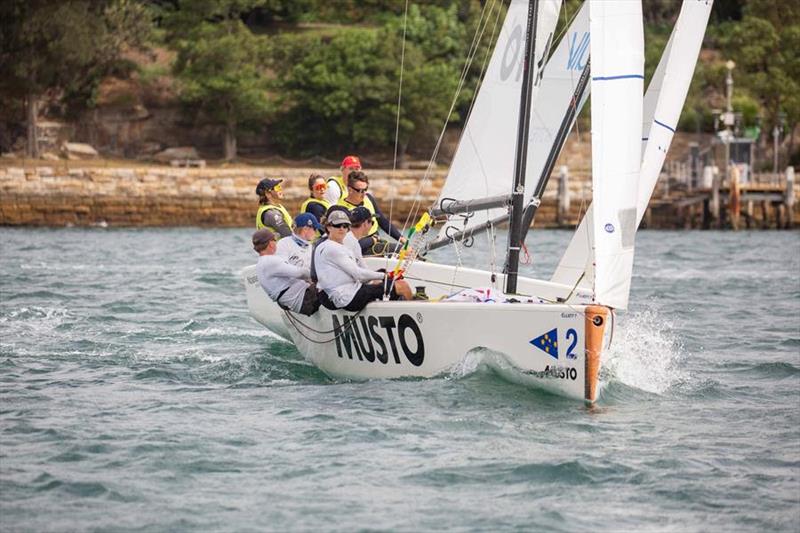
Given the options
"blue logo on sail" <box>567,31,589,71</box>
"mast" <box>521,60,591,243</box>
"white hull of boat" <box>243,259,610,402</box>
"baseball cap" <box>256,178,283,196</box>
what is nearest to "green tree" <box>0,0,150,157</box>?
"baseball cap" <box>256,178,283,196</box>

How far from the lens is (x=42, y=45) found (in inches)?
1901

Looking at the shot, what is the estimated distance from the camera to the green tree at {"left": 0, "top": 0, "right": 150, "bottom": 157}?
4750 centimetres

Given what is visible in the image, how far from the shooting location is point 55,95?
52.0 meters

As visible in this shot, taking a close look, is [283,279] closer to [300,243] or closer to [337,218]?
[300,243]

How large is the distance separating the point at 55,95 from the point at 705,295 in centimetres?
3576

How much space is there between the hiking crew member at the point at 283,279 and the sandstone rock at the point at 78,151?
37721mm

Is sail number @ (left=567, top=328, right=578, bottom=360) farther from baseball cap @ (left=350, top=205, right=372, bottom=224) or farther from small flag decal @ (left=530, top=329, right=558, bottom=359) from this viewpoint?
baseball cap @ (left=350, top=205, right=372, bottom=224)

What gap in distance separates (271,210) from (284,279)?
6.32 ft

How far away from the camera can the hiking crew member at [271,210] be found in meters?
14.4

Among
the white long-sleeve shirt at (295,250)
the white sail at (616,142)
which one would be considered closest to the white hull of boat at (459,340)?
the white sail at (616,142)

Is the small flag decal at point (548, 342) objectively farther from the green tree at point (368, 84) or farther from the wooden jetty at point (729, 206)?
the green tree at point (368, 84)

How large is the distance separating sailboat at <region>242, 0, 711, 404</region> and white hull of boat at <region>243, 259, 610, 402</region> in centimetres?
1

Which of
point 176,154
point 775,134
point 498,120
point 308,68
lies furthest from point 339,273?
point 308,68

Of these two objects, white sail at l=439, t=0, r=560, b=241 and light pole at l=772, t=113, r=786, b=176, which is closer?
white sail at l=439, t=0, r=560, b=241
